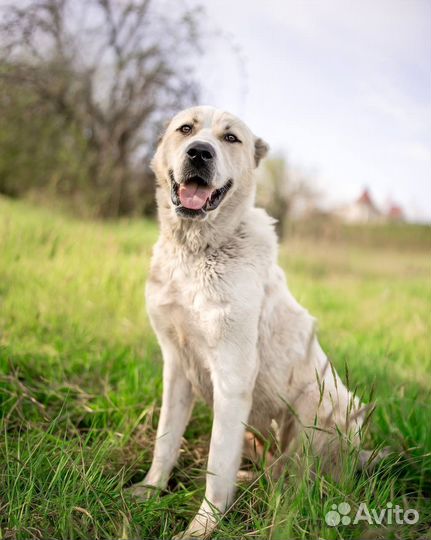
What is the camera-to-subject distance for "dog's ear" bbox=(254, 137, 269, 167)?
8.98ft

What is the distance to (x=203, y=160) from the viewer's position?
230 cm

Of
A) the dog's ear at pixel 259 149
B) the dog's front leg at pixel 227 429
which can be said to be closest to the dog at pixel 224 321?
the dog's front leg at pixel 227 429

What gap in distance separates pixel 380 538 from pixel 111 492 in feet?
3.29

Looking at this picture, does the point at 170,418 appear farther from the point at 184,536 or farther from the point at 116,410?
the point at 184,536

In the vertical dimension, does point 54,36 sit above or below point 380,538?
above

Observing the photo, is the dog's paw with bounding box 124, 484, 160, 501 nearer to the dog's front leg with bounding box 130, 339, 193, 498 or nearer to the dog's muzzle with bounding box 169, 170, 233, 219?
the dog's front leg with bounding box 130, 339, 193, 498

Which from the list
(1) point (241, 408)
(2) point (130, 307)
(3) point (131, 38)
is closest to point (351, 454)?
(1) point (241, 408)

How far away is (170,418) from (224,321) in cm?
66

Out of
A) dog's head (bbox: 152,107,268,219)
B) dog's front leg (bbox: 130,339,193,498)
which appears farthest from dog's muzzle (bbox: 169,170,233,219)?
dog's front leg (bbox: 130,339,193,498)

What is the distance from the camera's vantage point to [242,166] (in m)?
2.53

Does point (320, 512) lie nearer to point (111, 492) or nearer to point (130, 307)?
point (111, 492)

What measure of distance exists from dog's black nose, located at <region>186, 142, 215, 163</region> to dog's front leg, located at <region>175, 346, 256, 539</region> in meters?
0.92

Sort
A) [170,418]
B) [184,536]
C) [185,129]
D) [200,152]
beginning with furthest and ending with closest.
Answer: [185,129]
[170,418]
[200,152]
[184,536]

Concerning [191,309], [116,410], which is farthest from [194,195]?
[116,410]
